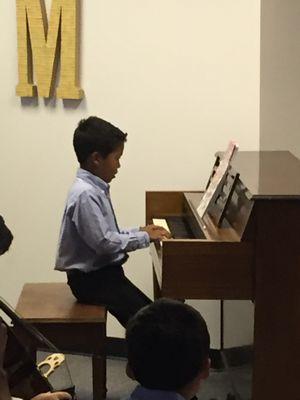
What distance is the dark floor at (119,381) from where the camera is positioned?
10.8 ft

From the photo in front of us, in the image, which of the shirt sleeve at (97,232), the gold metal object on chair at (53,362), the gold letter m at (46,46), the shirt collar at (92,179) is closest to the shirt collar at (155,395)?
the gold metal object on chair at (53,362)

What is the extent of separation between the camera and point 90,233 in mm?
2959

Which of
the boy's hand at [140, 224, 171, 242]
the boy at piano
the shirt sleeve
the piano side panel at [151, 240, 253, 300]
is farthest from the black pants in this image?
the piano side panel at [151, 240, 253, 300]

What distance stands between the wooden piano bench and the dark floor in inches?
11.8

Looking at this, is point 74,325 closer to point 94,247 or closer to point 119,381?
point 94,247

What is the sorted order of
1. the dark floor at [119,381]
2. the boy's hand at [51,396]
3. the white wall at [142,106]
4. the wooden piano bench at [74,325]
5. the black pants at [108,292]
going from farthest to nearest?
the white wall at [142,106] < the dark floor at [119,381] < the black pants at [108,292] < the wooden piano bench at [74,325] < the boy's hand at [51,396]

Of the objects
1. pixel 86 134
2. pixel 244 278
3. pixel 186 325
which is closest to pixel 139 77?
pixel 86 134

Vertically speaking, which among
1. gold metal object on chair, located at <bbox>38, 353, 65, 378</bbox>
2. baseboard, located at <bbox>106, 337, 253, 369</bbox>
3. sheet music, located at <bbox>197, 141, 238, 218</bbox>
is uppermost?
sheet music, located at <bbox>197, 141, 238, 218</bbox>

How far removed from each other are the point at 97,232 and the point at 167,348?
140 cm

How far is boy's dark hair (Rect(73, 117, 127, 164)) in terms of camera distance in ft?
10.0

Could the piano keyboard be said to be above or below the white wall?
below

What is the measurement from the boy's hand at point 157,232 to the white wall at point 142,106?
2.11ft

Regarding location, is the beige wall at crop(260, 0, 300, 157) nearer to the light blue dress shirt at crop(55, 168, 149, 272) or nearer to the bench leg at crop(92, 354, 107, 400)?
the light blue dress shirt at crop(55, 168, 149, 272)

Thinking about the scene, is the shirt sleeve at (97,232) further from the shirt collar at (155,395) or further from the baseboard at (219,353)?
the shirt collar at (155,395)
